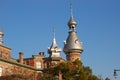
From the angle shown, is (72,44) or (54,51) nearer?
(54,51)

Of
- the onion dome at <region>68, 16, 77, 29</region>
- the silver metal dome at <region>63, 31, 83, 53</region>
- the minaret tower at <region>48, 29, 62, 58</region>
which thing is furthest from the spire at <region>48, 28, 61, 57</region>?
the onion dome at <region>68, 16, 77, 29</region>

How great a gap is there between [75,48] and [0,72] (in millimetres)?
31436

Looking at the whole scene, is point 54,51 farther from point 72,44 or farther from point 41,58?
point 72,44

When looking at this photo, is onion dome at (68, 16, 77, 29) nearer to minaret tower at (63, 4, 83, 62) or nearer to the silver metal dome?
minaret tower at (63, 4, 83, 62)

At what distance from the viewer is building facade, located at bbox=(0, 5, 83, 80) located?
8225 centimetres

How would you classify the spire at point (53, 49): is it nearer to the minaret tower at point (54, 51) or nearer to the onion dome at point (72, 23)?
the minaret tower at point (54, 51)

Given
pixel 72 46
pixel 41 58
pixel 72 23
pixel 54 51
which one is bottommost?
pixel 41 58

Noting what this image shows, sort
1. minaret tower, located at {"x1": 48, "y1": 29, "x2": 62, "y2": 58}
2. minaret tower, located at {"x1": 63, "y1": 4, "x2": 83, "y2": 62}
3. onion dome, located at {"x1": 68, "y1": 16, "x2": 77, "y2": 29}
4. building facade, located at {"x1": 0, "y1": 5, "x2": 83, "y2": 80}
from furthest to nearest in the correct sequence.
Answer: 1. onion dome, located at {"x1": 68, "y1": 16, "x2": 77, "y2": 29}
2. minaret tower, located at {"x1": 63, "y1": 4, "x2": 83, "y2": 62}
3. minaret tower, located at {"x1": 48, "y1": 29, "x2": 62, "y2": 58}
4. building facade, located at {"x1": 0, "y1": 5, "x2": 83, "y2": 80}

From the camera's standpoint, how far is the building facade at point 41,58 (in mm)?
82250

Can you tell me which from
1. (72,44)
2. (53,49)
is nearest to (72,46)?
(72,44)

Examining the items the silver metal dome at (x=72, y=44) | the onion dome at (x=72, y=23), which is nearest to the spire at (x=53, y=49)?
the silver metal dome at (x=72, y=44)

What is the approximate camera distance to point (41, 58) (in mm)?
100250

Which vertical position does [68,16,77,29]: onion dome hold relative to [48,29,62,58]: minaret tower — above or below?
above

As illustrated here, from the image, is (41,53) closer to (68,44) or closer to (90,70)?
(68,44)
